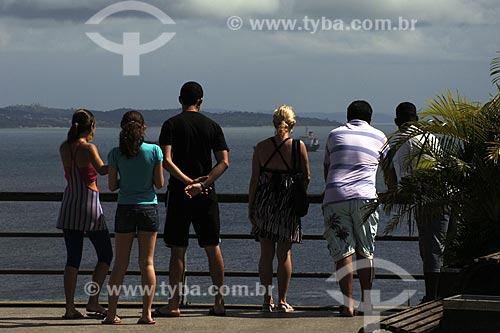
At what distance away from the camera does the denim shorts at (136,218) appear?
9500mm

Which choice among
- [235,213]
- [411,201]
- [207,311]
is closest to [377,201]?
[411,201]

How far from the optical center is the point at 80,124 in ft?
31.6

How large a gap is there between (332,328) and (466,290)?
200cm

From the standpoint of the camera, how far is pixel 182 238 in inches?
393

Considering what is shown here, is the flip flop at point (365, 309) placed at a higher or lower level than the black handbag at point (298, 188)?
lower

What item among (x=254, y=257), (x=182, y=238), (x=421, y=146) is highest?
(x=421, y=146)

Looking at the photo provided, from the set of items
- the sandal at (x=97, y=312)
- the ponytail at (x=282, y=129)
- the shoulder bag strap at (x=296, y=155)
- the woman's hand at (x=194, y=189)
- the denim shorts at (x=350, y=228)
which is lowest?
the sandal at (x=97, y=312)

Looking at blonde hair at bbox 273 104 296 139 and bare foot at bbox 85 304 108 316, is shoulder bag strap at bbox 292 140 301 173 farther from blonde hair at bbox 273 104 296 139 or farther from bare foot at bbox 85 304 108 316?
bare foot at bbox 85 304 108 316

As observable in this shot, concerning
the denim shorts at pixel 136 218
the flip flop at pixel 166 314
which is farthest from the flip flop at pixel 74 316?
the denim shorts at pixel 136 218

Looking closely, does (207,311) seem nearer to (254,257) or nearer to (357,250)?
(357,250)

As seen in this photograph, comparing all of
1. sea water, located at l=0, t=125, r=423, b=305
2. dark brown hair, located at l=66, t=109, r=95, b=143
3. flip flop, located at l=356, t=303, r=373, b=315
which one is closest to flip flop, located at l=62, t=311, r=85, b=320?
dark brown hair, located at l=66, t=109, r=95, b=143

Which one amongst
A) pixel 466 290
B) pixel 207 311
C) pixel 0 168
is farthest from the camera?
pixel 0 168

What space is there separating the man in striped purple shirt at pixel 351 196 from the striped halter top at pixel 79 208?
1912mm

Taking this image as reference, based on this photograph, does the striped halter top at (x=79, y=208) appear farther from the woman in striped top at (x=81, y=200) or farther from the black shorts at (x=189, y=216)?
the black shorts at (x=189, y=216)
